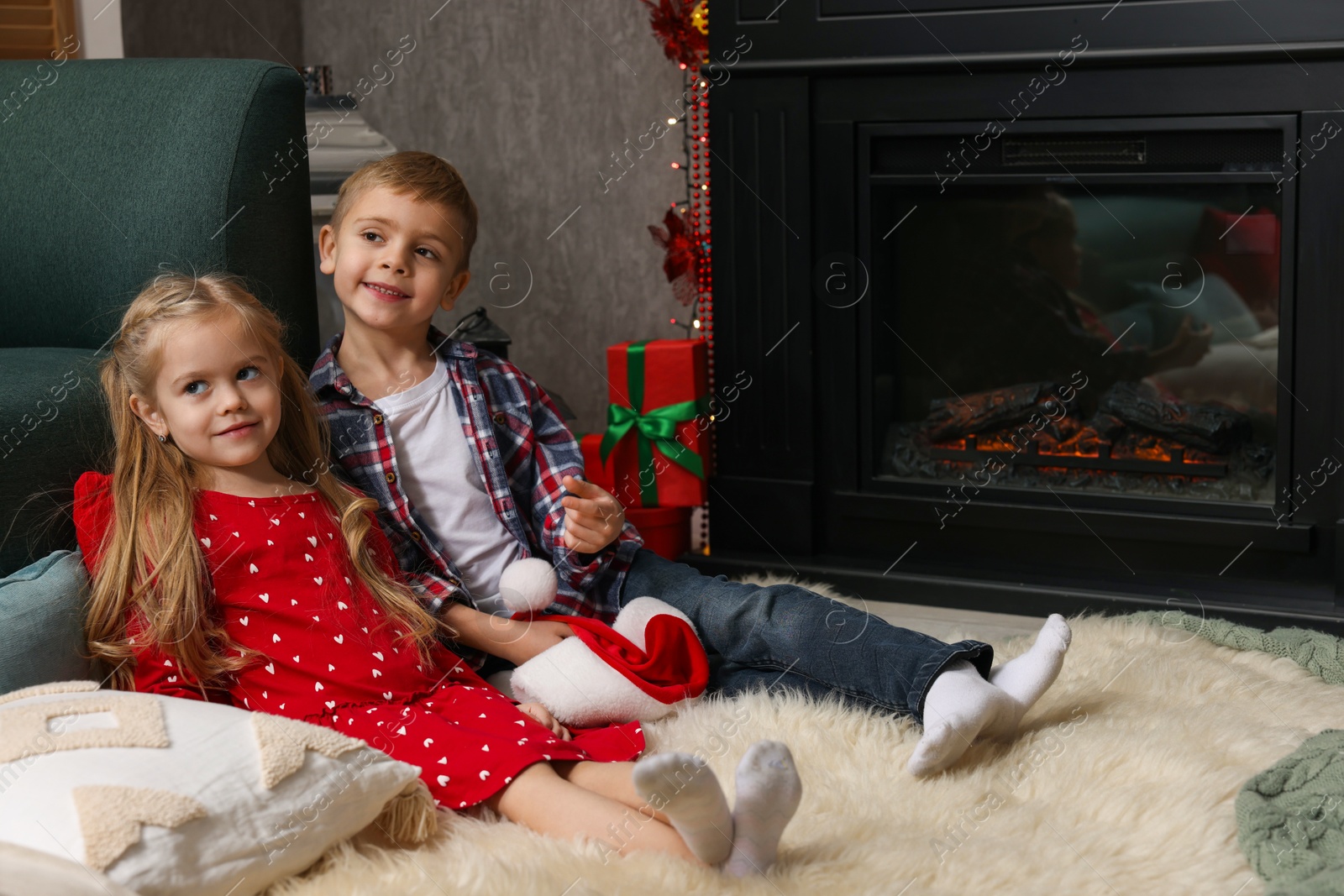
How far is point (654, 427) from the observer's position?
216 cm

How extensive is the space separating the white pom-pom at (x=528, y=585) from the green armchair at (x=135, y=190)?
1.32 feet

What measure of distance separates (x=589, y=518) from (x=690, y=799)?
0.54 m

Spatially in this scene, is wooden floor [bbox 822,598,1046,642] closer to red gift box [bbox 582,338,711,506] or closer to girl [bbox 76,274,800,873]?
red gift box [bbox 582,338,711,506]

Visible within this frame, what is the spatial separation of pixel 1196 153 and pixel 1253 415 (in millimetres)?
452

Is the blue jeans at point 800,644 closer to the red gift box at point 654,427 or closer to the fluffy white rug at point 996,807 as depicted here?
the fluffy white rug at point 996,807

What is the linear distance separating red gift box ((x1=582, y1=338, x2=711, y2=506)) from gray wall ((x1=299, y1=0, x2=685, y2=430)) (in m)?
0.65

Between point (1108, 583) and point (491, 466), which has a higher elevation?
point (491, 466)

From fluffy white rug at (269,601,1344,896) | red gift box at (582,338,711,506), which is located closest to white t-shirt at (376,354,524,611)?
fluffy white rug at (269,601,1344,896)

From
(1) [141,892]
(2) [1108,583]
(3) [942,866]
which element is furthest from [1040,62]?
(1) [141,892]

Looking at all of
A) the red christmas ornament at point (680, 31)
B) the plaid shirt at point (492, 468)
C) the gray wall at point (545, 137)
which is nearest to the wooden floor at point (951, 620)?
the plaid shirt at point (492, 468)

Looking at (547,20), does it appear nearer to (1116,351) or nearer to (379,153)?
(379,153)

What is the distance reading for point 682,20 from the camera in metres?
2.26

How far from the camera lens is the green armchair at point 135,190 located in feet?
4.70

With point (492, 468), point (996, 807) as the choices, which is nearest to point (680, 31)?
point (492, 468)
